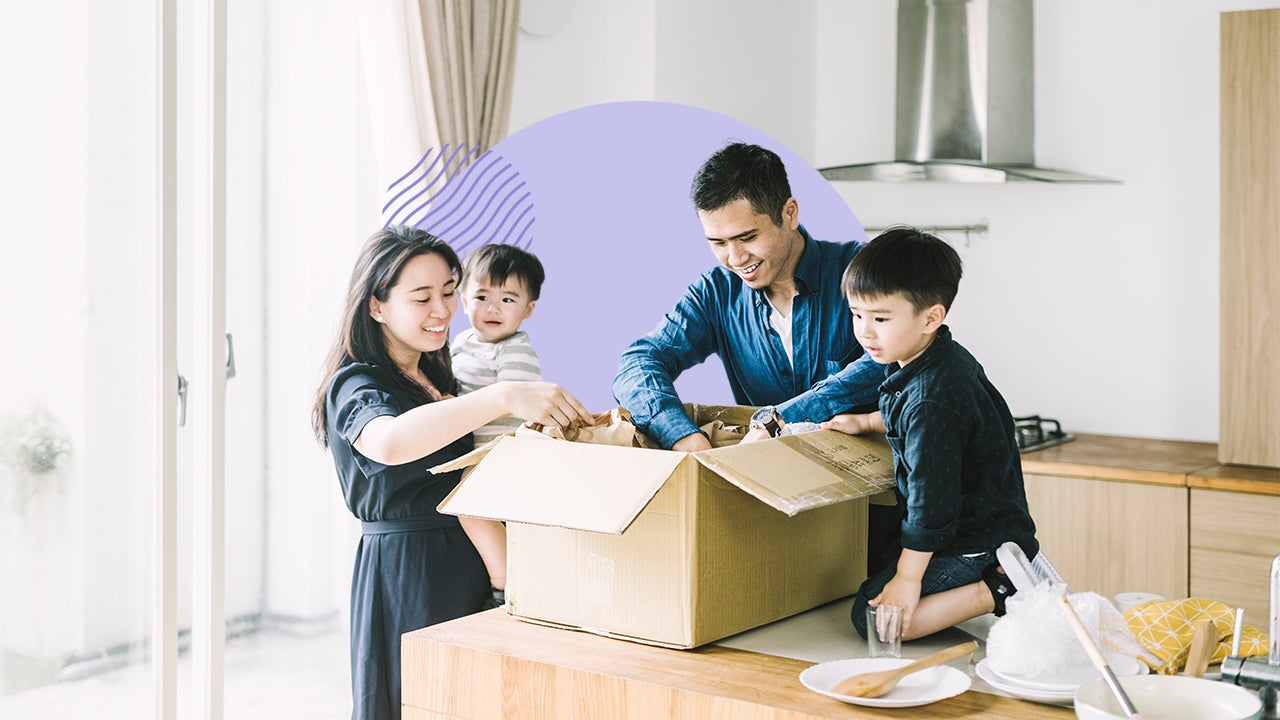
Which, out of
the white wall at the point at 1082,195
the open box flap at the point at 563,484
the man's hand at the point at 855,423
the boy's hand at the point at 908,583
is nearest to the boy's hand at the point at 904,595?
the boy's hand at the point at 908,583

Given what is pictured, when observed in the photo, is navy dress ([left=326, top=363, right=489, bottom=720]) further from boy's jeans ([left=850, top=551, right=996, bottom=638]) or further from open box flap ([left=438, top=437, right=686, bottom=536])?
boy's jeans ([left=850, top=551, right=996, bottom=638])

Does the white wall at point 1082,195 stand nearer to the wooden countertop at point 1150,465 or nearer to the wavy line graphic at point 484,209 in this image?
the wooden countertop at point 1150,465

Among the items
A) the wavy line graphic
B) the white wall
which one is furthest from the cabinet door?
the wavy line graphic

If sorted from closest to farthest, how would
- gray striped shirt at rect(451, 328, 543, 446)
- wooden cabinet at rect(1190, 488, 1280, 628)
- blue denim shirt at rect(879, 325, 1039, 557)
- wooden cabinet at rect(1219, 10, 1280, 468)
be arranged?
blue denim shirt at rect(879, 325, 1039, 557) < gray striped shirt at rect(451, 328, 543, 446) < wooden cabinet at rect(1190, 488, 1280, 628) < wooden cabinet at rect(1219, 10, 1280, 468)

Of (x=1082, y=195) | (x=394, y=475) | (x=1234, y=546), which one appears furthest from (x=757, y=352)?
(x=1082, y=195)

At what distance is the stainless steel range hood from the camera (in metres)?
3.55

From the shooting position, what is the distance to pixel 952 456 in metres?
1.53

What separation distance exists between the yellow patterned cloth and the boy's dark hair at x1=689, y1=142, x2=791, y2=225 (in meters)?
0.78

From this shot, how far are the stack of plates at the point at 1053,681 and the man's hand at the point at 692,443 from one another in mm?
535

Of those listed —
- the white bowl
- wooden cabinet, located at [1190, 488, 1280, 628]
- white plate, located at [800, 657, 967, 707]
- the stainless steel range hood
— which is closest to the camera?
the white bowl

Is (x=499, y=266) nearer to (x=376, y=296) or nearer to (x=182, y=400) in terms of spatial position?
(x=376, y=296)

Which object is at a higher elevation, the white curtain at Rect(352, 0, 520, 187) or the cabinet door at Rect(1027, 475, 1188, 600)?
the white curtain at Rect(352, 0, 520, 187)

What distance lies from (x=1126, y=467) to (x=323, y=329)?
7.32ft

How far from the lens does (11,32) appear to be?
Result: 2.26 m
